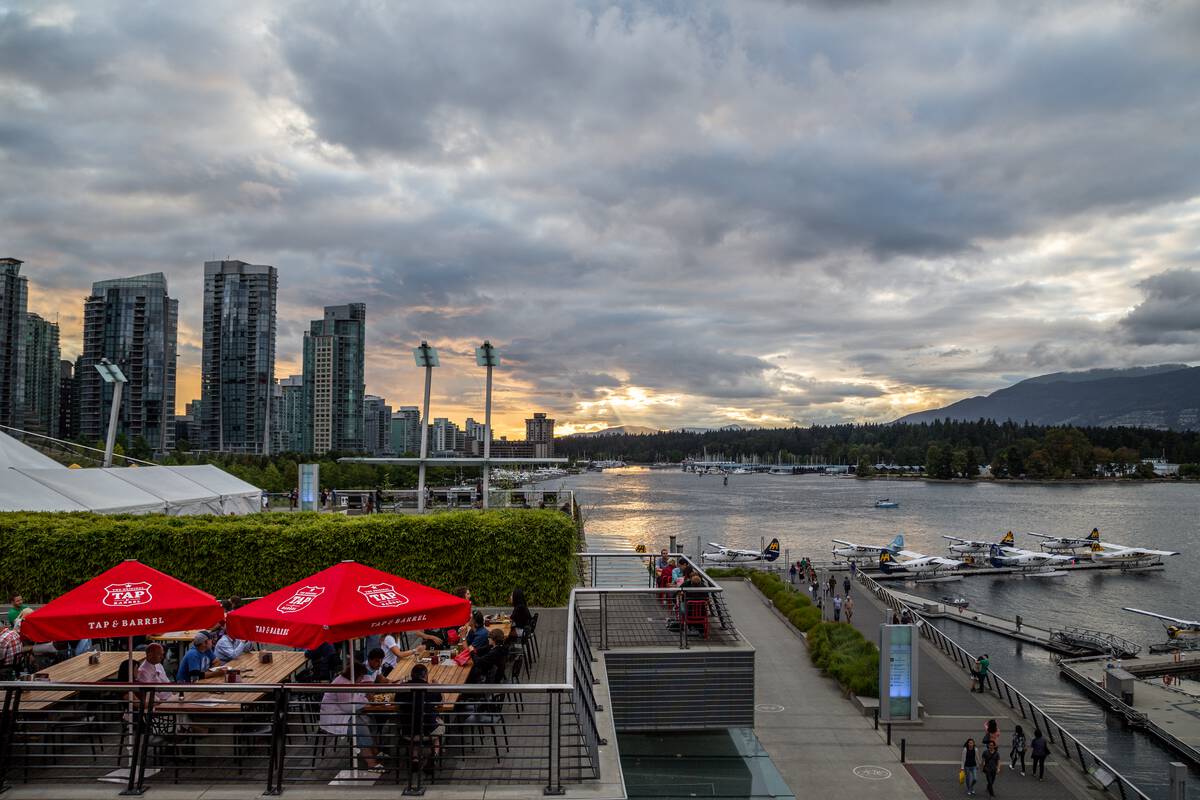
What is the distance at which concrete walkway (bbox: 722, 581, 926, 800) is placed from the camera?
1484 cm

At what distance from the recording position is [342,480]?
70750 mm

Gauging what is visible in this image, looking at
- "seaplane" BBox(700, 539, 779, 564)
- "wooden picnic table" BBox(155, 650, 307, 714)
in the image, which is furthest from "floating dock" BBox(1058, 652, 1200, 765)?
"wooden picnic table" BBox(155, 650, 307, 714)

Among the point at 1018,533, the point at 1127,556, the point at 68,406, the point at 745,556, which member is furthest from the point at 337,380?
the point at 1127,556

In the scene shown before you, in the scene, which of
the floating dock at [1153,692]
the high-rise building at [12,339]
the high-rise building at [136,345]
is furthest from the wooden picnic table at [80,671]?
the high-rise building at [136,345]

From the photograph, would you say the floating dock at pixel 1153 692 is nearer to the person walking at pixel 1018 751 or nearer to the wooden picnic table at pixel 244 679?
the person walking at pixel 1018 751

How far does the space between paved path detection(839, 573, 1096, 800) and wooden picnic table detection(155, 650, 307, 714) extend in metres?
13.2

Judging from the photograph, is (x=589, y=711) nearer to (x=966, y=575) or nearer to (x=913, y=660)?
(x=913, y=660)

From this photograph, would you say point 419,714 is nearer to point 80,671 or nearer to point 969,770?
point 80,671

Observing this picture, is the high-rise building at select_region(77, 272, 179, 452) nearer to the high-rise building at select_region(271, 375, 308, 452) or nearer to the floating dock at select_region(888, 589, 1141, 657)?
the high-rise building at select_region(271, 375, 308, 452)

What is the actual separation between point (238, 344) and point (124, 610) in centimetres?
15273

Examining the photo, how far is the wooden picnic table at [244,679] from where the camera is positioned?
23.4 feet

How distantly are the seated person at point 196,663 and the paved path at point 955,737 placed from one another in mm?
14223

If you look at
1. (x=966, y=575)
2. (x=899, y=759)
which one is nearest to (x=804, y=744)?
(x=899, y=759)

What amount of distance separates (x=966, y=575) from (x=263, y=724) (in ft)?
220
